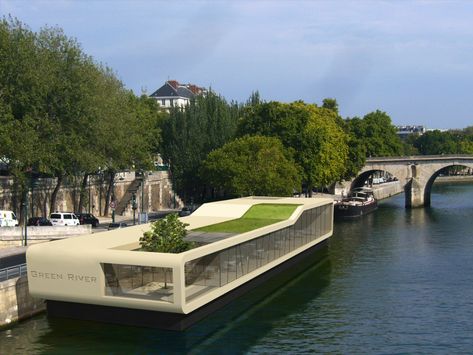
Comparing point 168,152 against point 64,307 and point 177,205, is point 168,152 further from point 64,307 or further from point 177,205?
point 64,307

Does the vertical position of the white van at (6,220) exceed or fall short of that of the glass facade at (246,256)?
it exceeds it

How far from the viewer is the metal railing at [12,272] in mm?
37081

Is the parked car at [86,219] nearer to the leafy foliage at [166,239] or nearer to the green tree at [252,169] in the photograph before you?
the green tree at [252,169]

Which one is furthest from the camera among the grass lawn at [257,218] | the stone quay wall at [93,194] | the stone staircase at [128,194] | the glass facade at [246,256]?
the stone staircase at [128,194]

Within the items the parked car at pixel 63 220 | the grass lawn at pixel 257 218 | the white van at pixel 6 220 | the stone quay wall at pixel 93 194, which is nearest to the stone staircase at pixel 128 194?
the stone quay wall at pixel 93 194

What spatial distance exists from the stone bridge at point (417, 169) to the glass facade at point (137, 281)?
283ft

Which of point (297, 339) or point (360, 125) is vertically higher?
point (360, 125)

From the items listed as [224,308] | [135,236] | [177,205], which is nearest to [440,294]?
[224,308]

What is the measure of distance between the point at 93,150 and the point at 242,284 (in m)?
31.8

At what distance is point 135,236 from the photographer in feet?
135

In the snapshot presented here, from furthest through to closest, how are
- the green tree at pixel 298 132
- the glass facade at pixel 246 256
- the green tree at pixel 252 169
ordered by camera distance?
the green tree at pixel 298 132 → the green tree at pixel 252 169 → the glass facade at pixel 246 256

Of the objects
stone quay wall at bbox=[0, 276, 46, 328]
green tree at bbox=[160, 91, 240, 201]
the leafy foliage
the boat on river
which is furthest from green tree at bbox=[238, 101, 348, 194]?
stone quay wall at bbox=[0, 276, 46, 328]

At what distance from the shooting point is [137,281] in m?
35.1

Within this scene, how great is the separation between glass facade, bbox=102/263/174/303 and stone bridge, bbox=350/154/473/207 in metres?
86.3
